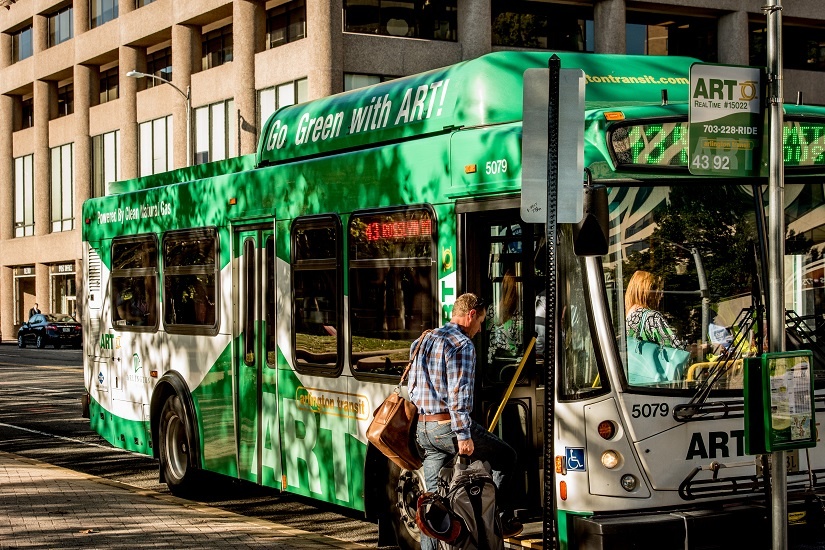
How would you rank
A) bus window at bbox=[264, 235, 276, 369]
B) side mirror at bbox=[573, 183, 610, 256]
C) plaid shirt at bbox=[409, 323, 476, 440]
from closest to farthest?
side mirror at bbox=[573, 183, 610, 256], plaid shirt at bbox=[409, 323, 476, 440], bus window at bbox=[264, 235, 276, 369]

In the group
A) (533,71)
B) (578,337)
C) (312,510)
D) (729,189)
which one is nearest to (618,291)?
(578,337)

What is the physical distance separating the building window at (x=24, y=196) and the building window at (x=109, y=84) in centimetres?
771

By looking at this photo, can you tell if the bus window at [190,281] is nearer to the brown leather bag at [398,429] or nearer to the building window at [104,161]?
the brown leather bag at [398,429]

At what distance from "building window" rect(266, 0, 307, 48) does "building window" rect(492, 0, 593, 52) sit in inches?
249

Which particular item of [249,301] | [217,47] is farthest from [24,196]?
[249,301]

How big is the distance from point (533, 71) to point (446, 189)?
5.55 ft

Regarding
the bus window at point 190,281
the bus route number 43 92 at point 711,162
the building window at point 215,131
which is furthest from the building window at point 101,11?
the bus route number 43 92 at point 711,162

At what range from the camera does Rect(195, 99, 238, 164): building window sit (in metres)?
44.7

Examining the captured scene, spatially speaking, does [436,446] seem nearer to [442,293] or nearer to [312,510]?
[442,293]

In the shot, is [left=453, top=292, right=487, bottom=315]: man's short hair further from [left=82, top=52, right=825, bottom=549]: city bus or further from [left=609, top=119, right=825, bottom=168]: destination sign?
[left=609, top=119, right=825, bottom=168]: destination sign

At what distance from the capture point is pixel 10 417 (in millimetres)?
19344

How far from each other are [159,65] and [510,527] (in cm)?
4768

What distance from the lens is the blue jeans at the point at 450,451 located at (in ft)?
24.3

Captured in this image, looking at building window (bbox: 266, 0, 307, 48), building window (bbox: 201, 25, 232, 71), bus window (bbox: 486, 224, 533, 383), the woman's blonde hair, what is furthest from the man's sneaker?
→ building window (bbox: 201, 25, 232, 71)
